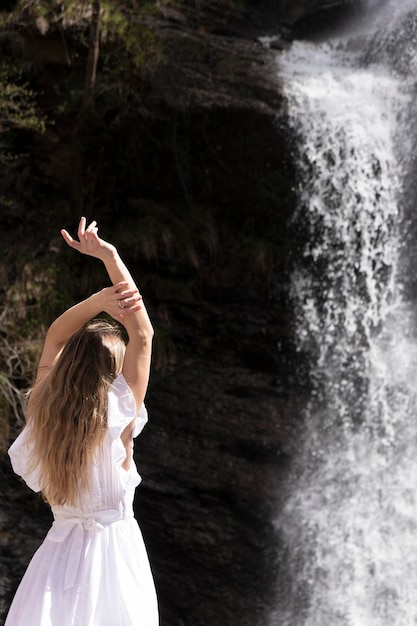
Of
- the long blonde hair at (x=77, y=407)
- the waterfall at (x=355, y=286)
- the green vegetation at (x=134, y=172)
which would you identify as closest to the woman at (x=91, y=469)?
the long blonde hair at (x=77, y=407)

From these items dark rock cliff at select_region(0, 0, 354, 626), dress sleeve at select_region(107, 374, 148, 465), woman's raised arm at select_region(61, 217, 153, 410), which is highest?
dark rock cliff at select_region(0, 0, 354, 626)

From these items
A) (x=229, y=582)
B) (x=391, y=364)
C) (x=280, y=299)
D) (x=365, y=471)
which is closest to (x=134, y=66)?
(x=280, y=299)

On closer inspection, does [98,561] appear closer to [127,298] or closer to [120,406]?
[120,406]

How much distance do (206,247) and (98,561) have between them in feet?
25.4

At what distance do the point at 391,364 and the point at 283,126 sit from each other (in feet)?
9.47

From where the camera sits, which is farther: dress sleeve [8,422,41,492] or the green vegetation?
the green vegetation

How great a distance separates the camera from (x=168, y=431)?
29.6 ft

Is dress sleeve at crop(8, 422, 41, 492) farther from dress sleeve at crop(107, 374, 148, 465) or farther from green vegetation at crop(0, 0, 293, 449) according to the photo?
green vegetation at crop(0, 0, 293, 449)

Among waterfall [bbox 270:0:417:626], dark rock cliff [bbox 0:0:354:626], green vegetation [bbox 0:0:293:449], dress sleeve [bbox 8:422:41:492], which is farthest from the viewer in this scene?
green vegetation [bbox 0:0:293:449]

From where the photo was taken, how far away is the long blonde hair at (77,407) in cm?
231

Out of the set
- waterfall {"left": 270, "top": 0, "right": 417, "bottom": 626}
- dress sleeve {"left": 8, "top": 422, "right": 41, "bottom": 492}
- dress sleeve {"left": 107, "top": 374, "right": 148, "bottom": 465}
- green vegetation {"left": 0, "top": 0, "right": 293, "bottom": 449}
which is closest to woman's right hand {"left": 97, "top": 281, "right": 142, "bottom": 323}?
dress sleeve {"left": 107, "top": 374, "right": 148, "bottom": 465}

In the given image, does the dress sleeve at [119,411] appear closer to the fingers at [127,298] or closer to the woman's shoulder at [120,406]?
the woman's shoulder at [120,406]

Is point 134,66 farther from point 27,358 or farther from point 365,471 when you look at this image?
point 365,471

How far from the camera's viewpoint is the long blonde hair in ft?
7.58
